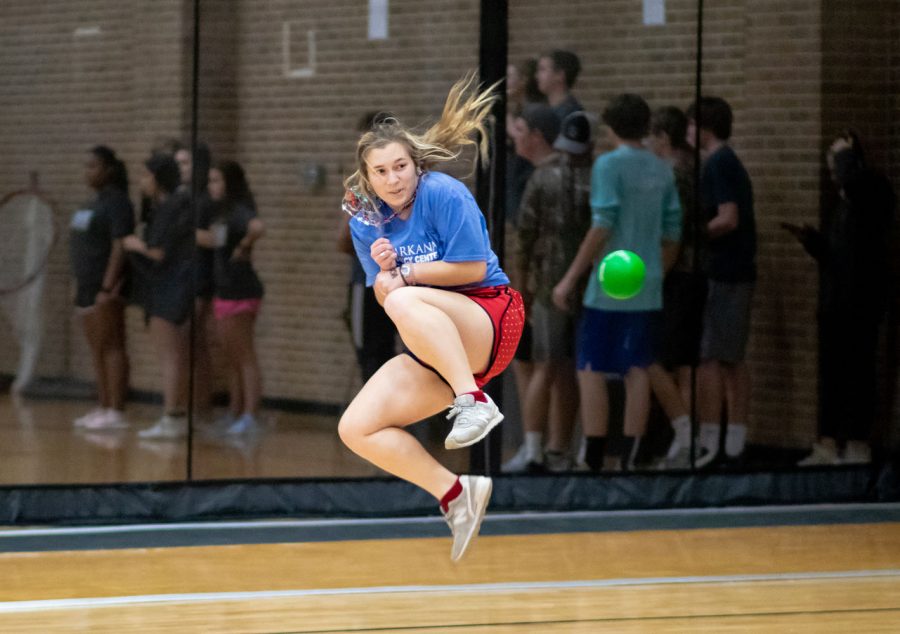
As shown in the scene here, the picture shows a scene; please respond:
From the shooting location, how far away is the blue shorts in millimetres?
6504

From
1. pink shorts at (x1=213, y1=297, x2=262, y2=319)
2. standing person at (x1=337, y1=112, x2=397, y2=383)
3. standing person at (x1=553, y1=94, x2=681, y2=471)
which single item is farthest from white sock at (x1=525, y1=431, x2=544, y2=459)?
pink shorts at (x1=213, y1=297, x2=262, y2=319)

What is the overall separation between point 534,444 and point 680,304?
100 cm

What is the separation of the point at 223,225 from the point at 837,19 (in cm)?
319

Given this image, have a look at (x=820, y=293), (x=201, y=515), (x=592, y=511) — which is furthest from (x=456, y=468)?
(x=820, y=293)

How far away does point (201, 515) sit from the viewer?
6164 millimetres

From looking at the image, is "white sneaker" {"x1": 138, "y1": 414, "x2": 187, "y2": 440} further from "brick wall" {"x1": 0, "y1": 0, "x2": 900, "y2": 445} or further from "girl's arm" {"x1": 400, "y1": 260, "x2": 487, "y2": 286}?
"girl's arm" {"x1": 400, "y1": 260, "x2": 487, "y2": 286}

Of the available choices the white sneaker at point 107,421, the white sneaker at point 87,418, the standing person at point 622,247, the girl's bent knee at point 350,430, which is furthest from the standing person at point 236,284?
the girl's bent knee at point 350,430

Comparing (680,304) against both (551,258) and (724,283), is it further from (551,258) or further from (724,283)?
(551,258)

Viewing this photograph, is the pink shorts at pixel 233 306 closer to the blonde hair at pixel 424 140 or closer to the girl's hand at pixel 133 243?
the girl's hand at pixel 133 243

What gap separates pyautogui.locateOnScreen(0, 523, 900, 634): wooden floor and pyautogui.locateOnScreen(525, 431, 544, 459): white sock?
0.69m

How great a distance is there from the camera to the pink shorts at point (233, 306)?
634 cm

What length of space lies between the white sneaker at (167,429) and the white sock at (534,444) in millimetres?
1652

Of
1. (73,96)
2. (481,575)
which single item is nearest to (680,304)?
(481,575)

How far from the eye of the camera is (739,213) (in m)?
6.61
